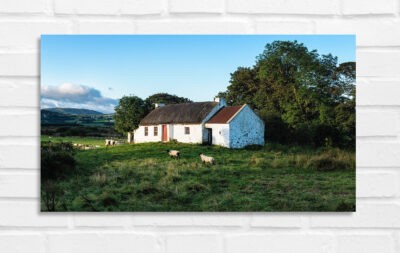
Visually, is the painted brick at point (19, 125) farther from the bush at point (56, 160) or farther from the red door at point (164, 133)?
the red door at point (164, 133)

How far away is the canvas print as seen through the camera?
2.50 m

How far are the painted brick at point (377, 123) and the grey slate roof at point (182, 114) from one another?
2.76ft

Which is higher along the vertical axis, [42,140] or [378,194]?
[42,140]

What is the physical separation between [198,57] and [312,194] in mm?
1045
